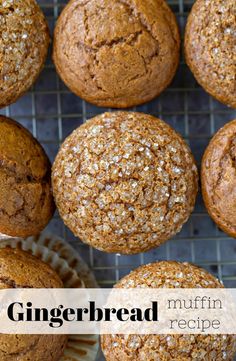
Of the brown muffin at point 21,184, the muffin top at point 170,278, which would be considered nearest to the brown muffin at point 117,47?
the brown muffin at point 21,184

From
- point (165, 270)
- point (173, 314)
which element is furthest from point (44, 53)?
point (173, 314)

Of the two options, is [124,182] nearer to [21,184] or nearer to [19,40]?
[21,184]

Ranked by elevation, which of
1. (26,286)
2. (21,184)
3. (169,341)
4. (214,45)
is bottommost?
(169,341)

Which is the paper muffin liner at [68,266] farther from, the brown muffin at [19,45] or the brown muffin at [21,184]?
the brown muffin at [19,45]

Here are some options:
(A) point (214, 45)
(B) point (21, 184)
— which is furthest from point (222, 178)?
(B) point (21, 184)

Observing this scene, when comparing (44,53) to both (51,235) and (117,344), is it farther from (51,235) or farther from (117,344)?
(117,344)

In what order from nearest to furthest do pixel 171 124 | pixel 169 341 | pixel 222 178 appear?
1. pixel 169 341
2. pixel 222 178
3. pixel 171 124
